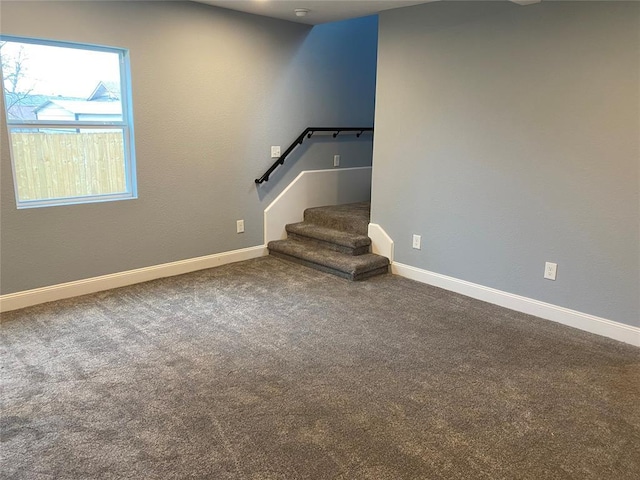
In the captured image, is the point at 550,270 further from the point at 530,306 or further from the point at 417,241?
the point at 417,241

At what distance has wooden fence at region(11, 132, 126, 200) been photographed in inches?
130

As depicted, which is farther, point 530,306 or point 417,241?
point 417,241

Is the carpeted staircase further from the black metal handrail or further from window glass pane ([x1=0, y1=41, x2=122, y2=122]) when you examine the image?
window glass pane ([x1=0, y1=41, x2=122, y2=122])

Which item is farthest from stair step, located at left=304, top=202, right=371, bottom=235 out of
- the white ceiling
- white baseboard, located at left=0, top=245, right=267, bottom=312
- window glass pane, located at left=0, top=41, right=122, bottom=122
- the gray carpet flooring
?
window glass pane, located at left=0, top=41, right=122, bottom=122

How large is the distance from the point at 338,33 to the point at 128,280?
3.32 m

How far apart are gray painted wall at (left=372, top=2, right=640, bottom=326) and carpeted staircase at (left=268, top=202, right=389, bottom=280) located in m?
0.33

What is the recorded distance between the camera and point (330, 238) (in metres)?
4.58

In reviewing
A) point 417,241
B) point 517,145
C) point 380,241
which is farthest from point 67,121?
point 517,145

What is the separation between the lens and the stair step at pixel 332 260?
4172 mm

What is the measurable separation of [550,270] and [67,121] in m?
3.67

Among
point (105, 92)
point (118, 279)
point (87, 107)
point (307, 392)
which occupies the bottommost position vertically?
point (307, 392)

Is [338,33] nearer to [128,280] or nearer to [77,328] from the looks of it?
[128,280]

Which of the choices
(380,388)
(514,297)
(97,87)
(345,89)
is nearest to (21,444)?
(380,388)

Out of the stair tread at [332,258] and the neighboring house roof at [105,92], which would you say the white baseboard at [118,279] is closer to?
the stair tread at [332,258]
